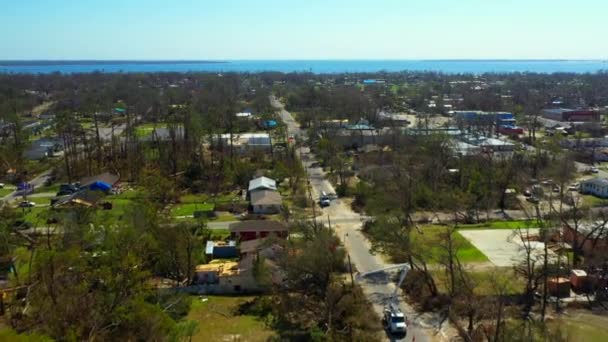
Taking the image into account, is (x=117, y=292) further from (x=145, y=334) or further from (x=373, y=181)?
(x=373, y=181)

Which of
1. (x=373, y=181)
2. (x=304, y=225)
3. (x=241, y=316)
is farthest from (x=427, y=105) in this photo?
(x=241, y=316)

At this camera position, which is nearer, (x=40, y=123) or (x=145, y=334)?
(x=145, y=334)

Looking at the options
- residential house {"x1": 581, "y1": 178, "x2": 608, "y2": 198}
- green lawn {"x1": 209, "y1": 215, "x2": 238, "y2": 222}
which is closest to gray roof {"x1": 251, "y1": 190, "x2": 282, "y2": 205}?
green lawn {"x1": 209, "y1": 215, "x2": 238, "y2": 222}

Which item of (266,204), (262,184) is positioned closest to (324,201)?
(266,204)

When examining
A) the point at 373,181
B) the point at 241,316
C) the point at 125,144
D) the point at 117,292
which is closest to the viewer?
the point at 117,292

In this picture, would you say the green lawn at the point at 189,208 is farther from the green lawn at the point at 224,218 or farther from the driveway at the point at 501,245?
the driveway at the point at 501,245

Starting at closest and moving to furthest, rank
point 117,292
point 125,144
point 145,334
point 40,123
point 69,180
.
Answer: point 145,334
point 117,292
point 69,180
point 125,144
point 40,123

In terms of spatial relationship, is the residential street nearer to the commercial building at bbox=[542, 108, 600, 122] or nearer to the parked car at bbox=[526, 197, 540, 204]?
the parked car at bbox=[526, 197, 540, 204]

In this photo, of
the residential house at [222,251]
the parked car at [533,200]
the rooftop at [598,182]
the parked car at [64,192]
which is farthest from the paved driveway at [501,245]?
the parked car at [64,192]
